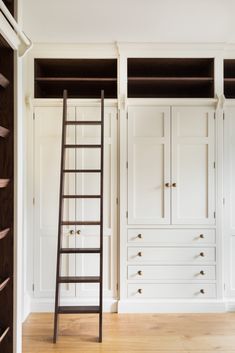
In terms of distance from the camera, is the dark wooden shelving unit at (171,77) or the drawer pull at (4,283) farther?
the dark wooden shelving unit at (171,77)

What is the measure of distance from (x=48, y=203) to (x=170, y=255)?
133 centimetres

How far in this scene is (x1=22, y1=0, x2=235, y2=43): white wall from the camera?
2625mm

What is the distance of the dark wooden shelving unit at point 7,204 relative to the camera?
1863 millimetres

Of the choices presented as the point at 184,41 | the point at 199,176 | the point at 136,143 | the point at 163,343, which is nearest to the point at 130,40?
the point at 184,41

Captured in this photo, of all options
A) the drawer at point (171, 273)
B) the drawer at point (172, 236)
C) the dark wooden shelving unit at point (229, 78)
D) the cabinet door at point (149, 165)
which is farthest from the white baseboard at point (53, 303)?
the dark wooden shelving unit at point (229, 78)

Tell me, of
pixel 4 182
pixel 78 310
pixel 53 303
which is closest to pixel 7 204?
pixel 4 182

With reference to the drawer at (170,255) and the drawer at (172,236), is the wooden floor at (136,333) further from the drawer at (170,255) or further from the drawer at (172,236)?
the drawer at (172,236)

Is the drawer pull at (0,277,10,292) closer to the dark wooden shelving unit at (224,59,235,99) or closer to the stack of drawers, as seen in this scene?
the stack of drawers

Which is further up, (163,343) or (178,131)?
(178,131)

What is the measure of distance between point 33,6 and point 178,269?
8.81ft

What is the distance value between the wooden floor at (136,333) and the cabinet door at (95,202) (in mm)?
361

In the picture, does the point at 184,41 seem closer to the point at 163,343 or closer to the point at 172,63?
the point at 172,63

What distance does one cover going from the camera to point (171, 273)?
338 cm

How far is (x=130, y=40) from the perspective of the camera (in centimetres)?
330
